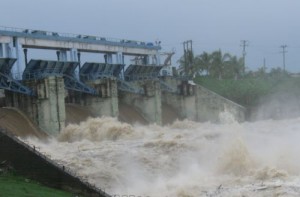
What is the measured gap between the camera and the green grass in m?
11.6

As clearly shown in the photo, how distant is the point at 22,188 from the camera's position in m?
12.3

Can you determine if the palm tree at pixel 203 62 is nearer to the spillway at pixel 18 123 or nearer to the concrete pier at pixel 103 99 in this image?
the concrete pier at pixel 103 99

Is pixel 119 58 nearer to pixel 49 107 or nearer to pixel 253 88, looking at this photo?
pixel 49 107

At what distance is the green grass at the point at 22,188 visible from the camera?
38.0ft

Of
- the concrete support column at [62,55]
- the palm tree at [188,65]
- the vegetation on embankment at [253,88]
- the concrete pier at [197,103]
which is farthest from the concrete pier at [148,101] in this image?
the palm tree at [188,65]

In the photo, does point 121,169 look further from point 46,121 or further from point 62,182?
point 46,121

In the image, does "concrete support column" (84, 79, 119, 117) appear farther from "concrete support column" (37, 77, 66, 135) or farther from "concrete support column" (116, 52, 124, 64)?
"concrete support column" (37, 77, 66, 135)

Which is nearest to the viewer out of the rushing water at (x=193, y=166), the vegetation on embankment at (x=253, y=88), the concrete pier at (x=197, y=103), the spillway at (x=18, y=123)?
the rushing water at (x=193, y=166)

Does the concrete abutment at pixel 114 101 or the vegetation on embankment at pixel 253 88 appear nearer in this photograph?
the concrete abutment at pixel 114 101

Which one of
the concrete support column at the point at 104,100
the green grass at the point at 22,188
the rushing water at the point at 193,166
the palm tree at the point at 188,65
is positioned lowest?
the rushing water at the point at 193,166

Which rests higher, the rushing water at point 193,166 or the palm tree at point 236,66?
the palm tree at point 236,66

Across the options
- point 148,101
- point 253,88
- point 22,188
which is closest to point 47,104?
point 148,101

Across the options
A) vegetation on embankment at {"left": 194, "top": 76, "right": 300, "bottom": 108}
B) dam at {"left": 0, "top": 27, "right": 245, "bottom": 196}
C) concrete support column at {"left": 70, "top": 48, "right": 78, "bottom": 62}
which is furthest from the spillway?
vegetation on embankment at {"left": 194, "top": 76, "right": 300, "bottom": 108}

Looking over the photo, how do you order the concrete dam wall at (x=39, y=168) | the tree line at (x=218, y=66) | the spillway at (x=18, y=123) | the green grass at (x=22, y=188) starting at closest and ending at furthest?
the green grass at (x=22, y=188) < the concrete dam wall at (x=39, y=168) < the spillway at (x=18, y=123) < the tree line at (x=218, y=66)
